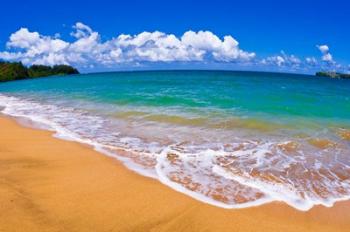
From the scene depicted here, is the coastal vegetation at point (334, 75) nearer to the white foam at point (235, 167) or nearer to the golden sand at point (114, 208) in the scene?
the white foam at point (235, 167)

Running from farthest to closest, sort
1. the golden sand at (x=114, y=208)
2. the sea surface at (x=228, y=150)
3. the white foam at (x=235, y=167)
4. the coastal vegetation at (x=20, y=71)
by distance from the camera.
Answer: the coastal vegetation at (x=20, y=71)
the sea surface at (x=228, y=150)
the white foam at (x=235, y=167)
the golden sand at (x=114, y=208)

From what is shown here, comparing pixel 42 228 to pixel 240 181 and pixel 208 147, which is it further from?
pixel 208 147

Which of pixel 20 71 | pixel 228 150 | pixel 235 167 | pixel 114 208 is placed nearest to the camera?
pixel 114 208

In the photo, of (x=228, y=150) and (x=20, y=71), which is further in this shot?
(x=20, y=71)

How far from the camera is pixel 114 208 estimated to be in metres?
4.45

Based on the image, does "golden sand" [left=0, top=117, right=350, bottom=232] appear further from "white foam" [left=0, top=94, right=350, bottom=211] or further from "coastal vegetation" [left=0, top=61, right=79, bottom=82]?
"coastal vegetation" [left=0, top=61, right=79, bottom=82]

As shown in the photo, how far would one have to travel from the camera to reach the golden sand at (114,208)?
4031 mm

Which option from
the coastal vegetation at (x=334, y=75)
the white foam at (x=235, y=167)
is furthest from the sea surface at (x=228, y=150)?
the coastal vegetation at (x=334, y=75)

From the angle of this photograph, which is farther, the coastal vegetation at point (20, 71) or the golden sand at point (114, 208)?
the coastal vegetation at point (20, 71)

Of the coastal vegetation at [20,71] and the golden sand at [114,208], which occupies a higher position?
the coastal vegetation at [20,71]

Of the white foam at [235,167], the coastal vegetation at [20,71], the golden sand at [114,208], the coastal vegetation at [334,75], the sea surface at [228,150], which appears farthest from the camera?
the coastal vegetation at [334,75]

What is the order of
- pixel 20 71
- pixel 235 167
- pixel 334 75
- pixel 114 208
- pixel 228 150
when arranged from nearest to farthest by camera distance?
1. pixel 114 208
2. pixel 235 167
3. pixel 228 150
4. pixel 20 71
5. pixel 334 75

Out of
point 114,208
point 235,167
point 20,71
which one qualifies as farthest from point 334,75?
point 114,208

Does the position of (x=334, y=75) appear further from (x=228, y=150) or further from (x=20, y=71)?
(x=228, y=150)
